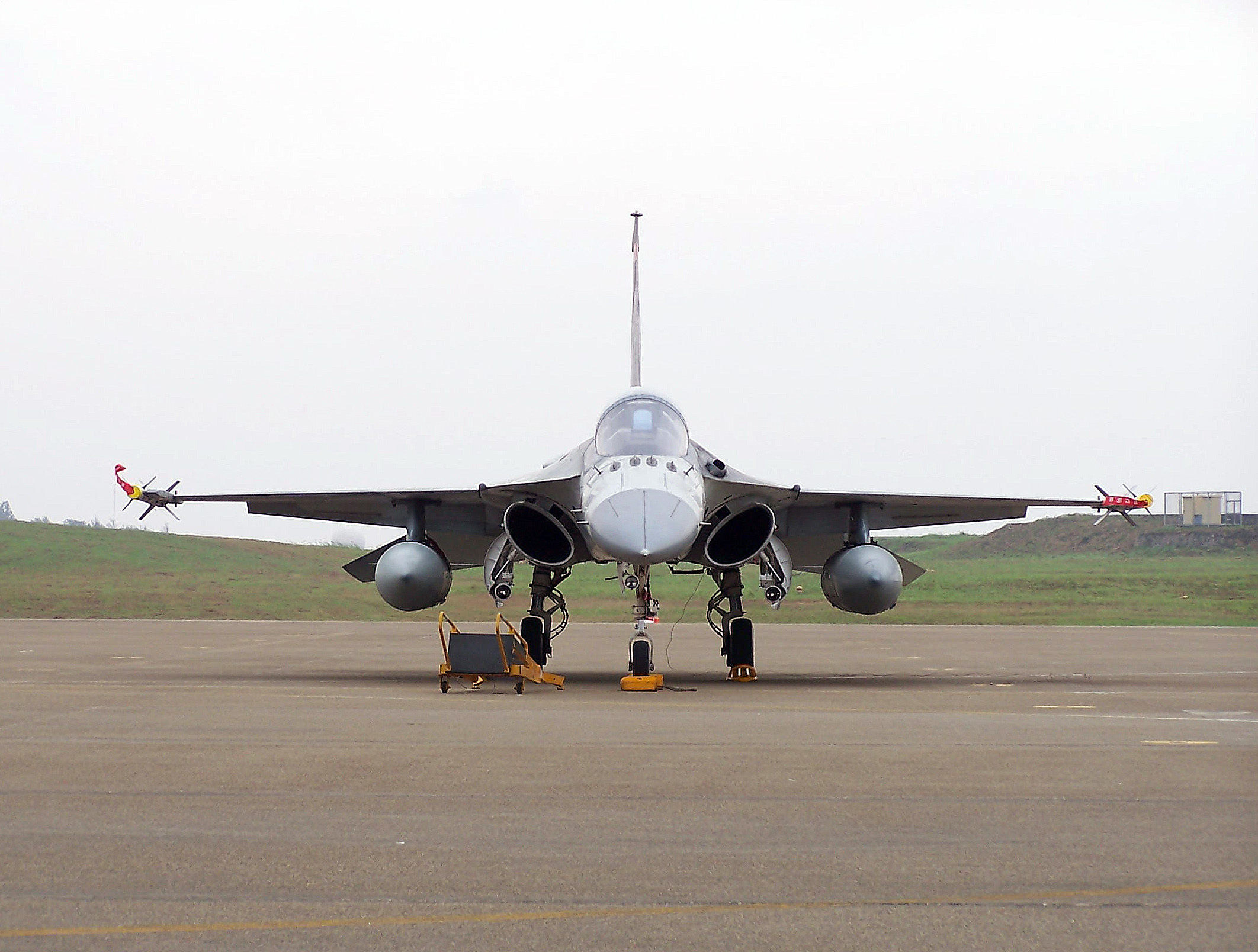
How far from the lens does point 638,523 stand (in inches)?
551

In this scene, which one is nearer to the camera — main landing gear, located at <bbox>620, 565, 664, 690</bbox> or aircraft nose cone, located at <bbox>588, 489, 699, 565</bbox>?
aircraft nose cone, located at <bbox>588, 489, 699, 565</bbox>

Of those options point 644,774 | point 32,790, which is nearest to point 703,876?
point 644,774

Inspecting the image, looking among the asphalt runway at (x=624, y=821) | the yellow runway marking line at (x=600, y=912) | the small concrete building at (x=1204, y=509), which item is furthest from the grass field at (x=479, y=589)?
the yellow runway marking line at (x=600, y=912)

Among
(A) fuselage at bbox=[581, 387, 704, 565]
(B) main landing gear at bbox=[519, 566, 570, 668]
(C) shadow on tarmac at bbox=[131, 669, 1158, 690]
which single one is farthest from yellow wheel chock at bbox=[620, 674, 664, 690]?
(B) main landing gear at bbox=[519, 566, 570, 668]

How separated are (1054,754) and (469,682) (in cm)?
880

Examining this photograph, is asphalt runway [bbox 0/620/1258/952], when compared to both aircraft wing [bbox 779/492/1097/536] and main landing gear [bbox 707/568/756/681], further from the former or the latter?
aircraft wing [bbox 779/492/1097/536]

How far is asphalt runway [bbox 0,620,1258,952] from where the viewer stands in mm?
4609

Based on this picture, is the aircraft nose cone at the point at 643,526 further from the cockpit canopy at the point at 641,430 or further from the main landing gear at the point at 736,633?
the main landing gear at the point at 736,633

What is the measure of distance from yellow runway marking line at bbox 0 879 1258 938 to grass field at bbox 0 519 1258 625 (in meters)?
24.6

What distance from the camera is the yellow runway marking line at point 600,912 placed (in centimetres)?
451

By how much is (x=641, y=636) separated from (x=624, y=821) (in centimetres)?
905

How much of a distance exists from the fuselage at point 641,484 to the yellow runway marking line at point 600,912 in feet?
29.5

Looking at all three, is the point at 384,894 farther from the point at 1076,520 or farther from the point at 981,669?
the point at 1076,520

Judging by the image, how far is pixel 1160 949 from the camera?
429 centimetres
